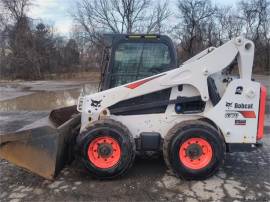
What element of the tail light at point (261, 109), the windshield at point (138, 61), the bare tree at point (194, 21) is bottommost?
the tail light at point (261, 109)

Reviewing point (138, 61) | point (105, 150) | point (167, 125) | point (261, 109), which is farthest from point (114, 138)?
point (261, 109)

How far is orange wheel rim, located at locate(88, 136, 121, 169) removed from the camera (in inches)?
166

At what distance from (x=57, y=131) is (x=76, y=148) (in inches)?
14.9

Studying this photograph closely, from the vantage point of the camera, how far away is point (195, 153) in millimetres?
4199

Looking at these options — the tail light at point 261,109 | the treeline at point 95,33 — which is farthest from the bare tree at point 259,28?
the tail light at point 261,109

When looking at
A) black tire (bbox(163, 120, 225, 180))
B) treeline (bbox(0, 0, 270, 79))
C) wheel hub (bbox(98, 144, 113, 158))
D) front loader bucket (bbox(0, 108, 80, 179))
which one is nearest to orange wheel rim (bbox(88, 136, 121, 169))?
wheel hub (bbox(98, 144, 113, 158))

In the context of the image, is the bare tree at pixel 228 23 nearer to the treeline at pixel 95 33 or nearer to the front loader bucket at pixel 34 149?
the treeline at pixel 95 33

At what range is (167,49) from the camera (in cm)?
478

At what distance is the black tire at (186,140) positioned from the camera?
4133mm

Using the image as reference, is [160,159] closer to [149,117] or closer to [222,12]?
[149,117]

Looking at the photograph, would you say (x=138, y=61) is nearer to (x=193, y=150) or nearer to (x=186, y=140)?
(x=186, y=140)

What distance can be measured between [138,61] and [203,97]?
1.23 metres

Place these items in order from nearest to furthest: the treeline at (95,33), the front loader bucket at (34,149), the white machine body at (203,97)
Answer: the front loader bucket at (34,149), the white machine body at (203,97), the treeline at (95,33)

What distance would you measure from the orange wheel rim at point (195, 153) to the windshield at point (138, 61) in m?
1.30
